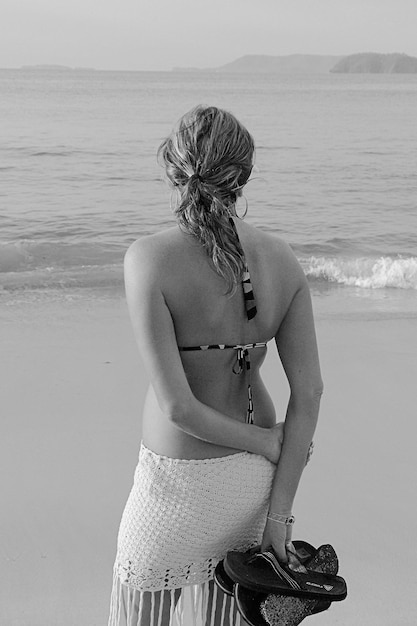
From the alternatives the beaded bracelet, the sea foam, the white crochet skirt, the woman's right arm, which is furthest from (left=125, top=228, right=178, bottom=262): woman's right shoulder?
the sea foam

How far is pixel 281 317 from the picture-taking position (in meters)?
1.89

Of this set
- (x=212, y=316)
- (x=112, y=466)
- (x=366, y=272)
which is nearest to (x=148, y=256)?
(x=212, y=316)

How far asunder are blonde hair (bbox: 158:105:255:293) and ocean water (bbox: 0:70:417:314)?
245 millimetres

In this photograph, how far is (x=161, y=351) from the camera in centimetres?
176

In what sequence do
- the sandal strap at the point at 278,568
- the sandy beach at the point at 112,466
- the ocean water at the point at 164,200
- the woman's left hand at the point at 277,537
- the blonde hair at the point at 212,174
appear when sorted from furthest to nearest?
the ocean water at the point at 164,200 < the sandy beach at the point at 112,466 < the woman's left hand at the point at 277,537 < the sandal strap at the point at 278,568 < the blonde hair at the point at 212,174

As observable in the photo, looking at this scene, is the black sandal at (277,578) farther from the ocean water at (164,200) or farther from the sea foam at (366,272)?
the sea foam at (366,272)

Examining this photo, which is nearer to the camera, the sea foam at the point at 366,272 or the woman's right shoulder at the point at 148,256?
the woman's right shoulder at the point at 148,256

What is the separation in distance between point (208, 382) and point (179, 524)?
337mm

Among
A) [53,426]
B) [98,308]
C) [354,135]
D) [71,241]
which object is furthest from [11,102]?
[53,426]

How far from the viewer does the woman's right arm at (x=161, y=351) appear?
1.74 metres

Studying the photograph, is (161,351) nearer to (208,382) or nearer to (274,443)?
(208,382)

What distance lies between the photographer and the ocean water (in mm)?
8398

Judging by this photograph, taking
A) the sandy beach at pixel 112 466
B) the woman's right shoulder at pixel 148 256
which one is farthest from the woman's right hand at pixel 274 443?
the sandy beach at pixel 112 466

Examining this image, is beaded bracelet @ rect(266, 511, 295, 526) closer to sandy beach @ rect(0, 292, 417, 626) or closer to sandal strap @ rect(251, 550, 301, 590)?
sandal strap @ rect(251, 550, 301, 590)
